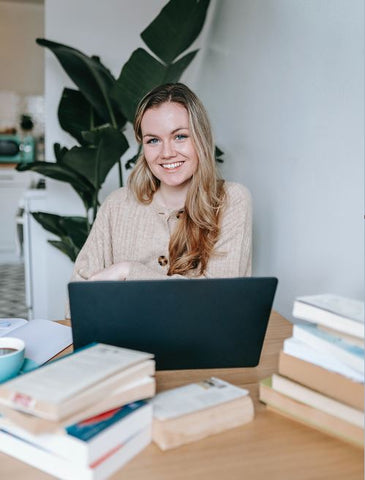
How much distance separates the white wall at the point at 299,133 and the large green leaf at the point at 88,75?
1.71ft

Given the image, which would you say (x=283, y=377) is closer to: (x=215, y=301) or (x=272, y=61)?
(x=215, y=301)

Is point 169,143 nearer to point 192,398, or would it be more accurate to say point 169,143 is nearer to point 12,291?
point 192,398

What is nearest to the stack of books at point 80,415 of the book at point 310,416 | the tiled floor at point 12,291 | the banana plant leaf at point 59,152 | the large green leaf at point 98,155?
the book at point 310,416

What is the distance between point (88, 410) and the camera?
2.30 feet

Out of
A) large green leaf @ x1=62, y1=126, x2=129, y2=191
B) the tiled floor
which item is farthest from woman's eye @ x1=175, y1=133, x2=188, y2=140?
the tiled floor

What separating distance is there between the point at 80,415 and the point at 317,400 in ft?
1.25

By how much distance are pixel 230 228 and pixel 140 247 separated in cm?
30

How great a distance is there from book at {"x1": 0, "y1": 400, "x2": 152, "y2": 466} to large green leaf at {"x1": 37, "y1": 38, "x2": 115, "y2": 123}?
68.9 inches

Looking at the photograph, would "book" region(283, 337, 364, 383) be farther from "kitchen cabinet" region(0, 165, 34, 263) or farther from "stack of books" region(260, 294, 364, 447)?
"kitchen cabinet" region(0, 165, 34, 263)

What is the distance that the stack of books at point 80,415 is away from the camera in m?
0.67

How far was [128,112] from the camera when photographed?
7.22ft

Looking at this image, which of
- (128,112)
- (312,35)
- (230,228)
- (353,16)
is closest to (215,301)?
(230,228)

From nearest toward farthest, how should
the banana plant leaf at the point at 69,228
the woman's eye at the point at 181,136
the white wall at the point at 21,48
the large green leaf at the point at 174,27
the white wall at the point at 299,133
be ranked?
1. the white wall at the point at 299,133
2. the woman's eye at the point at 181,136
3. the large green leaf at the point at 174,27
4. the banana plant leaf at the point at 69,228
5. the white wall at the point at 21,48

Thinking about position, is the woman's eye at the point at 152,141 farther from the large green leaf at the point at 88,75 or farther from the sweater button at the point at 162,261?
the large green leaf at the point at 88,75
